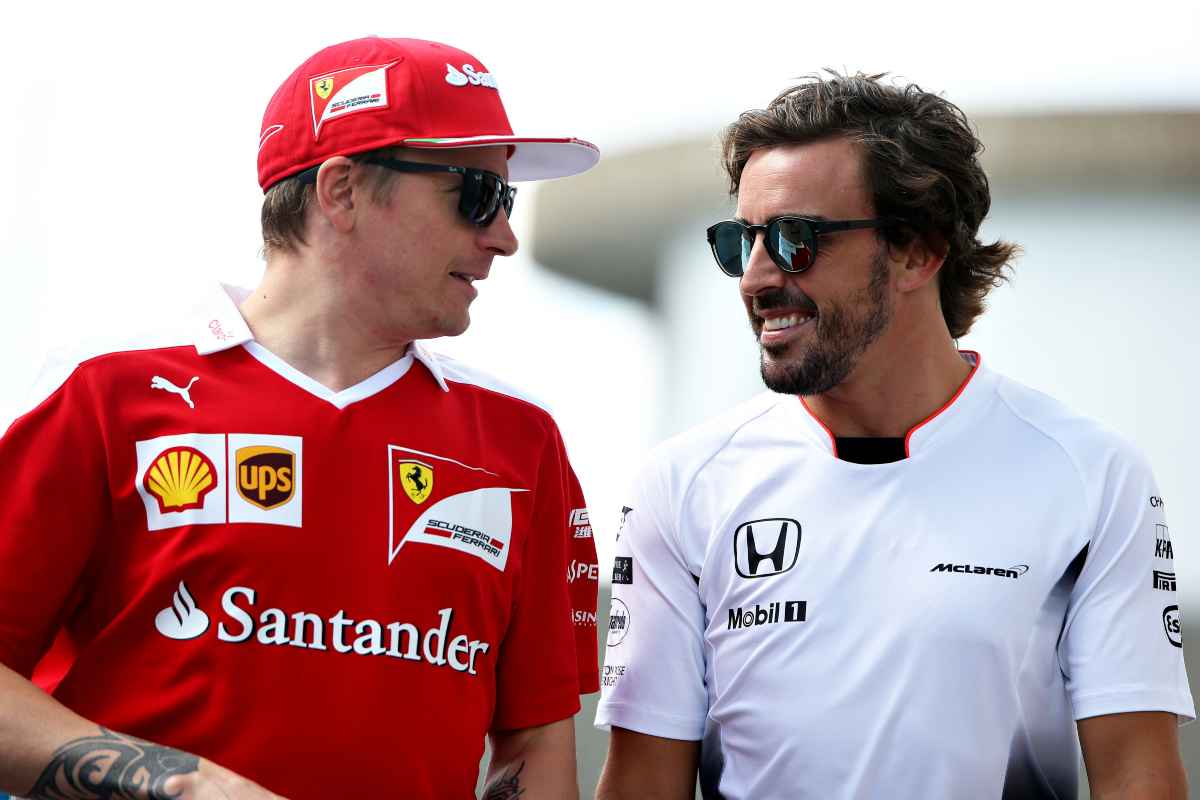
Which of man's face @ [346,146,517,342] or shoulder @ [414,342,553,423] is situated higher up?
→ man's face @ [346,146,517,342]

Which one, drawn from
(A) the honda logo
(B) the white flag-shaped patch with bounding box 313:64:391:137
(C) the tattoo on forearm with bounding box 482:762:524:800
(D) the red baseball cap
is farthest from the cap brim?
(C) the tattoo on forearm with bounding box 482:762:524:800

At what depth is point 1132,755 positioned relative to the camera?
2.42 metres

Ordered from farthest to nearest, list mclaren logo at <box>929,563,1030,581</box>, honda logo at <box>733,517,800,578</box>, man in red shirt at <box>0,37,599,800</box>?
1. honda logo at <box>733,517,800,578</box>
2. mclaren logo at <box>929,563,1030,581</box>
3. man in red shirt at <box>0,37,599,800</box>

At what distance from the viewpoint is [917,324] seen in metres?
2.85

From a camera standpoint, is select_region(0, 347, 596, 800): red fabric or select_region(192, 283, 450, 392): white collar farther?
select_region(192, 283, 450, 392): white collar

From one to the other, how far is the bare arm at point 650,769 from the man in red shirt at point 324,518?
0.18 metres

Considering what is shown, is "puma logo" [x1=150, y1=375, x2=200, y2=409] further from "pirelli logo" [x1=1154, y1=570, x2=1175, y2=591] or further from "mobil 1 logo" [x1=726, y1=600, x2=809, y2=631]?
"pirelli logo" [x1=1154, y1=570, x2=1175, y2=591]

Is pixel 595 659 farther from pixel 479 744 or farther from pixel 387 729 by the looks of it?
pixel 387 729

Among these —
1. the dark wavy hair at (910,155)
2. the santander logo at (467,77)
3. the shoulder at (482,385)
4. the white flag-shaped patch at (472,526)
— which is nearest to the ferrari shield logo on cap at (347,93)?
the santander logo at (467,77)

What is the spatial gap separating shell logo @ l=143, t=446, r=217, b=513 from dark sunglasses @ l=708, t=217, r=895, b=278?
120cm

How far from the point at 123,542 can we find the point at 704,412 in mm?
6604

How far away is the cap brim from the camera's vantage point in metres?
2.42

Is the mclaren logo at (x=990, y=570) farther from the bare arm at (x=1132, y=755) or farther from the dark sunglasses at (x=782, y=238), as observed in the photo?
the dark sunglasses at (x=782, y=238)

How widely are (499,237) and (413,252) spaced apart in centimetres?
17
